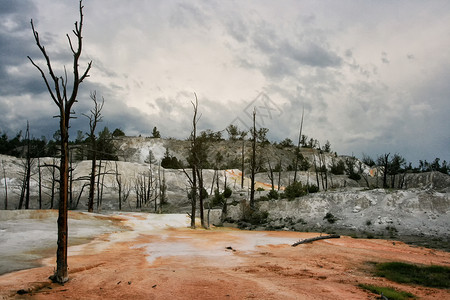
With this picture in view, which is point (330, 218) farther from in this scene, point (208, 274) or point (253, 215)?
point (208, 274)

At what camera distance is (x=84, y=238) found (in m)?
17.7

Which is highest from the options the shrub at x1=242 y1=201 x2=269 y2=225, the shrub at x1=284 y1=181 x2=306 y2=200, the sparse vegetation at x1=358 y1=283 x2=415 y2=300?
the sparse vegetation at x1=358 y1=283 x2=415 y2=300

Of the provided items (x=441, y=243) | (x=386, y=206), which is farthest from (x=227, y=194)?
(x=441, y=243)

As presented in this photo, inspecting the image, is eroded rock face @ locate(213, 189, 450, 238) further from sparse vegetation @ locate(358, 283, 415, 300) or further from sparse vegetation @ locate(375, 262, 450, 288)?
sparse vegetation @ locate(358, 283, 415, 300)

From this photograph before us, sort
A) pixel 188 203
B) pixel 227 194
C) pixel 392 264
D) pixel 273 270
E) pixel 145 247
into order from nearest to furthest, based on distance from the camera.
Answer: pixel 273 270
pixel 392 264
pixel 145 247
pixel 227 194
pixel 188 203

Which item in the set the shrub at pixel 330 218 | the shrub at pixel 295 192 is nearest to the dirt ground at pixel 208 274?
the shrub at pixel 330 218

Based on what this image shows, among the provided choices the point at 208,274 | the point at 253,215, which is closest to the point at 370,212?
the point at 253,215

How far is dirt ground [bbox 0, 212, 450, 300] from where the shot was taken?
7578mm

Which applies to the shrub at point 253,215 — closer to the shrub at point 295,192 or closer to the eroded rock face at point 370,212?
the eroded rock face at point 370,212

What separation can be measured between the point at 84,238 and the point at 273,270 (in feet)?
38.3

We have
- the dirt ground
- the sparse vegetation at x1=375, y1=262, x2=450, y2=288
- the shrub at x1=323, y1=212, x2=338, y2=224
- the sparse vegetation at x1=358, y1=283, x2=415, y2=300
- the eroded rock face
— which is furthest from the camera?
the shrub at x1=323, y1=212, x2=338, y2=224

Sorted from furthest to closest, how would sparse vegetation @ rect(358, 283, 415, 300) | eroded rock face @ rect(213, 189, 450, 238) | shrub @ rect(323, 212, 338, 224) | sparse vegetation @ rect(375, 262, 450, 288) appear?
shrub @ rect(323, 212, 338, 224) < eroded rock face @ rect(213, 189, 450, 238) < sparse vegetation @ rect(375, 262, 450, 288) < sparse vegetation @ rect(358, 283, 415, 300)

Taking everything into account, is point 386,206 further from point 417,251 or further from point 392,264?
point 392,264

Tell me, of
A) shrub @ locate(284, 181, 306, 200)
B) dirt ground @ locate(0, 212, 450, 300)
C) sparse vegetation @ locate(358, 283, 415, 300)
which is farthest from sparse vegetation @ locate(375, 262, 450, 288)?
shrub @ locate(284, 181, 306, 200)
